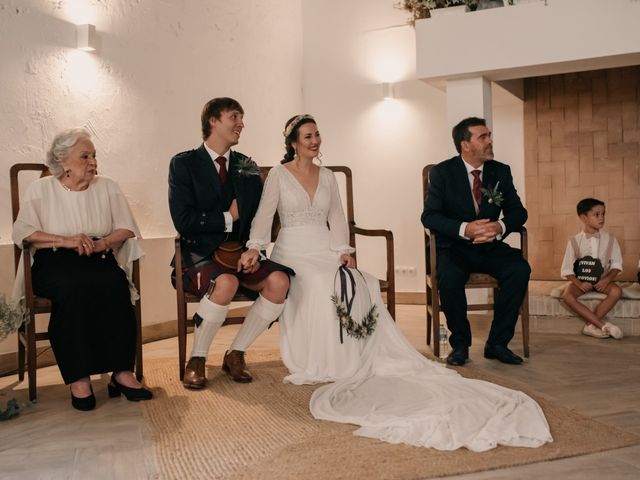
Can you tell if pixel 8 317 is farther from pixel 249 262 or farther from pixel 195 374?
pixel 249 262

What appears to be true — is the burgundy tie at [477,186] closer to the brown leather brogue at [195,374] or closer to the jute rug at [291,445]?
the jute rug at [291,445]

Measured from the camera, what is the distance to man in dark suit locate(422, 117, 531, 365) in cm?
433

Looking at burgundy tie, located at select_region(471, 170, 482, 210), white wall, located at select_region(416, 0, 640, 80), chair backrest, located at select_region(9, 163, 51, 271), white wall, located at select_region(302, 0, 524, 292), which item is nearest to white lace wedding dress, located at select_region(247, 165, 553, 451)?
burgundy tie, located at select_region(471, 170, 482, 210)

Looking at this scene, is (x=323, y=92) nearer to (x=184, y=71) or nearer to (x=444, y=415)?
(x=184, y=71)

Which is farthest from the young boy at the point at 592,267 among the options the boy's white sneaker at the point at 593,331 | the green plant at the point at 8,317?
the green plant at the point at 8,317

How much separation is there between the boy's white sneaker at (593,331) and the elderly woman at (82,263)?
2.93 meters

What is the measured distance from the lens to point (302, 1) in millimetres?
7215

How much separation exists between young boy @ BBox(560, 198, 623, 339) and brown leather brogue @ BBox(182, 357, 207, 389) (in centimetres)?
259

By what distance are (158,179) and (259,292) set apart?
1.89 m

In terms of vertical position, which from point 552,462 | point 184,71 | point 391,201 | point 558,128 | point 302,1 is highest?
point 302,1

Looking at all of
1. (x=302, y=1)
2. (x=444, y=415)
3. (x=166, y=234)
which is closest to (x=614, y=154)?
(x=302, y=1)

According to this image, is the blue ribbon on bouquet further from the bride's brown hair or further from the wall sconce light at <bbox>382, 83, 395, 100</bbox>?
the wall sconce light at <bbox>382, 83, 395, 100</bbox>

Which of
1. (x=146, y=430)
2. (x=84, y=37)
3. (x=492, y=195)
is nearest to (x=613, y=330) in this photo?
(x=492, y=195)

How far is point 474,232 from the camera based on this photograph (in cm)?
432
